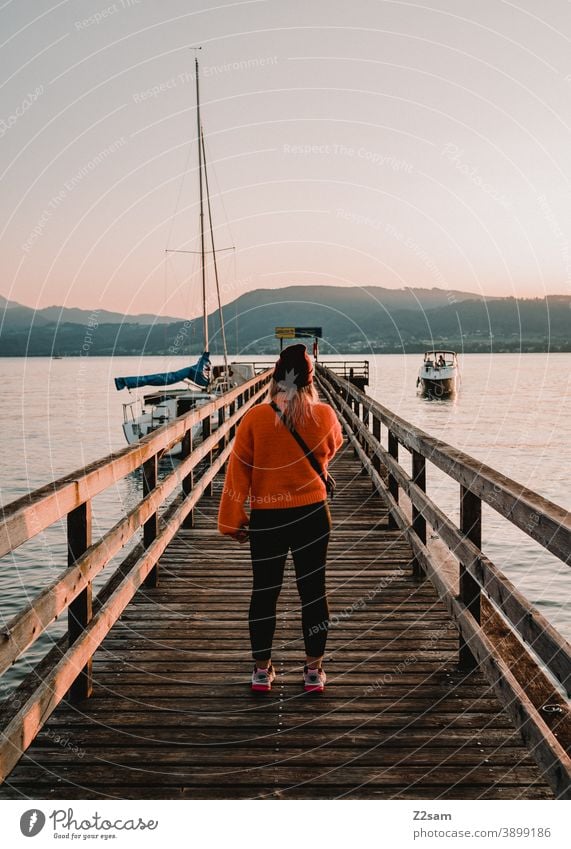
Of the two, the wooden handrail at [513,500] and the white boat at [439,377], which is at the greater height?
the wooden handrail at [513,500]

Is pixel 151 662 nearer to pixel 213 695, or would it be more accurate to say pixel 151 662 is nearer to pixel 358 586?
pixel 213 695

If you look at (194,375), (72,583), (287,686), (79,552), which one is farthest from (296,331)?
(72,583)

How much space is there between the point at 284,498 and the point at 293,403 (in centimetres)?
48

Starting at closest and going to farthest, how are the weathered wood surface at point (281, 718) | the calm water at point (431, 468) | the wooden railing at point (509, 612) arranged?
the wooden railing at point (509, 612) → the weathered wood surface at point (281, 718) → the calm water at point (431, 468)

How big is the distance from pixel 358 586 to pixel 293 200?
15.5m

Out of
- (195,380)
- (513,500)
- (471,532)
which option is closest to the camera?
(513,500)

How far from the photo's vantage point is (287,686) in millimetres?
4191

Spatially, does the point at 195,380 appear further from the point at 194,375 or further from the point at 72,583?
the point at 72,583

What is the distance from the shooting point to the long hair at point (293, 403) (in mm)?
3834

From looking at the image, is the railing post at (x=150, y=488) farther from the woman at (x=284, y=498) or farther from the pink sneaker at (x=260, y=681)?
the pink sneaker at (x=260, y=681)

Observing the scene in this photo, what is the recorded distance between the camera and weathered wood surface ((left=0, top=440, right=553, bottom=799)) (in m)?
3.14

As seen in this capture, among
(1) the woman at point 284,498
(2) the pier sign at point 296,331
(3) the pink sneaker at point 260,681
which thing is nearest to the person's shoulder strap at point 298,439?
(1) the woman at point 284,498

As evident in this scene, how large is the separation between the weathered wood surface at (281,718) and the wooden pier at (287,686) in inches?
0.4
